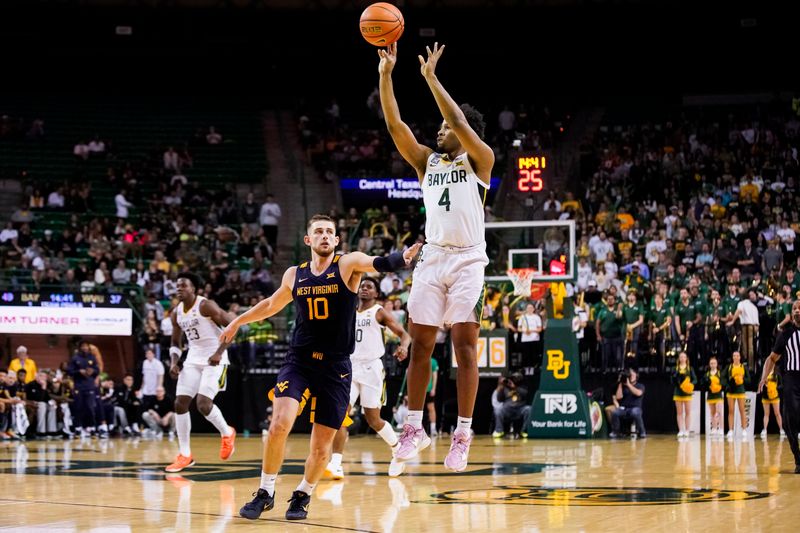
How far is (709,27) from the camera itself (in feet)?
112

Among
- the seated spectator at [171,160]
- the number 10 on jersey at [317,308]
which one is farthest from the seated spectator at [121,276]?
the number 10 on jersey at [317,308]

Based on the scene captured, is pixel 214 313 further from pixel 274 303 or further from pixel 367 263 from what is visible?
pixel 367 263

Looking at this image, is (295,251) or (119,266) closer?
(119,266)

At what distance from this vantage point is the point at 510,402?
20.9m

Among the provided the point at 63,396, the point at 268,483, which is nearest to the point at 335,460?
the point at 268,483

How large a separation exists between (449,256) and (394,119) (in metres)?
1.08

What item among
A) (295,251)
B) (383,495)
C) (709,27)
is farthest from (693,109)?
(383,495)

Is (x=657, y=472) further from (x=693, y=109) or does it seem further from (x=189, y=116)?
(x=189, y=116)

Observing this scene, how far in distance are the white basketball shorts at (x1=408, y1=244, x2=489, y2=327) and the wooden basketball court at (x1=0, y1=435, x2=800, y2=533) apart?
5.17 feet

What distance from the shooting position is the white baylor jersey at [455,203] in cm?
788

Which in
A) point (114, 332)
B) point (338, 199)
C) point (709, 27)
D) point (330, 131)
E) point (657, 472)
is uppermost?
point (709, 27)

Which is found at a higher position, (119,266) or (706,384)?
(119,266)

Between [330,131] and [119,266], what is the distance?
1016cm

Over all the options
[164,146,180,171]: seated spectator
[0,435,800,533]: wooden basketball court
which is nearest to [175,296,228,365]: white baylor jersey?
[0,435,800,533]: wooden basketball court
